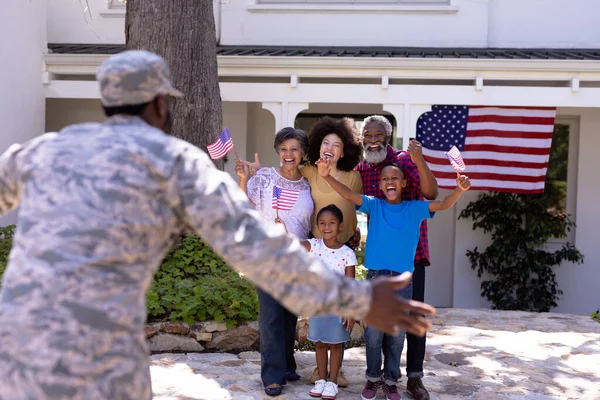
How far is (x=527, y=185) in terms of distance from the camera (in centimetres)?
934

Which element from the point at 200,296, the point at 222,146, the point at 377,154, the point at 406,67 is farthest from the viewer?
the point at 406,67

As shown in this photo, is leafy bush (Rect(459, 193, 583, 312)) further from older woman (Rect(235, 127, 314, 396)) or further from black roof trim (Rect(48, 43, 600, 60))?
older woman (Rect(235, 127, 314, 396))

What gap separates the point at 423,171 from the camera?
4801 millimetres

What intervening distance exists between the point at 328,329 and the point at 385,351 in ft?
1.33

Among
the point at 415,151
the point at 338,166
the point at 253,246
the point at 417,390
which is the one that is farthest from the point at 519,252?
the point at 253,246

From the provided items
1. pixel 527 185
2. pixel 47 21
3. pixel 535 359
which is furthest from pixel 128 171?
pixel 47 21

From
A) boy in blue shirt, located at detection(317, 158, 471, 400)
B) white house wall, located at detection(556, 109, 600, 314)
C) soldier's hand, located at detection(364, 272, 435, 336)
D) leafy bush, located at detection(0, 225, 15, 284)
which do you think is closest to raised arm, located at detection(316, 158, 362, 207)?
boy in blue shirt, located at detection(317, 158, 471, 400)

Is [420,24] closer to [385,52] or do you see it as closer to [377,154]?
[385,52]

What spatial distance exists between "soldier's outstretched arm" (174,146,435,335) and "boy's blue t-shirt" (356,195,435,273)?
2.60m

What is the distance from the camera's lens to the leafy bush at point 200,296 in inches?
253

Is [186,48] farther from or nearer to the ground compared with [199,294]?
farther from the ground

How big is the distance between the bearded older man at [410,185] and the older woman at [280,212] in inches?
17.1

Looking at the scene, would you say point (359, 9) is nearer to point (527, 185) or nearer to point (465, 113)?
point (465, 113)

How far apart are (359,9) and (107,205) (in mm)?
8661
